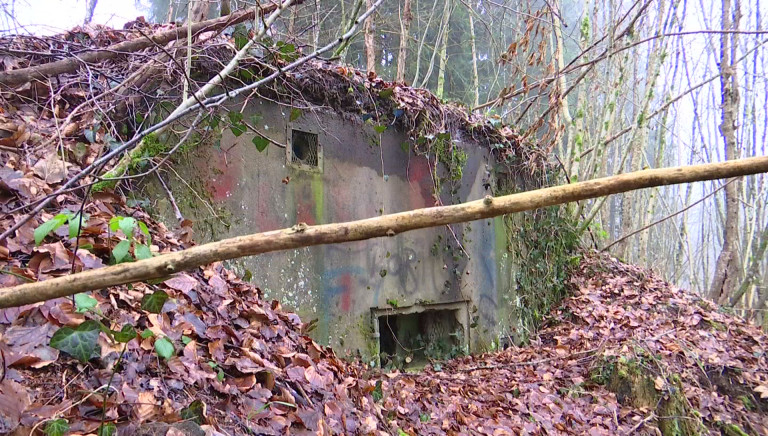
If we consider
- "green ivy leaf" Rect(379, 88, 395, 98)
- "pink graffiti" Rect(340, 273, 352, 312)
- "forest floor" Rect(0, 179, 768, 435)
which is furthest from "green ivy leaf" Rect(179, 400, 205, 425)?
"green ivy leaf" Rect(379, 88, 395, 98)

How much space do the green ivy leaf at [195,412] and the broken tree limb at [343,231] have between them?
2.69ft

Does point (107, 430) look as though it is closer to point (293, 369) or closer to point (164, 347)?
point (164, 347)

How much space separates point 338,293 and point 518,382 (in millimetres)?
1851

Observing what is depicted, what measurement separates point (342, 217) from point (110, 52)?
7.04ft

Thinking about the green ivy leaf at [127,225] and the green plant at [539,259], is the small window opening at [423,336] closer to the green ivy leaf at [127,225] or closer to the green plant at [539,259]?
the green plant at [539,259]

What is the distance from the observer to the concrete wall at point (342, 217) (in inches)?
134

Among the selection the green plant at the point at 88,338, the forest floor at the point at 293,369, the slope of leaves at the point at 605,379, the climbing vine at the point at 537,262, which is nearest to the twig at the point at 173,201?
the forest floor at the point at 293,369

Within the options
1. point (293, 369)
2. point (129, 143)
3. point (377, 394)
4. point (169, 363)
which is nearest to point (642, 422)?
point (377, 394)

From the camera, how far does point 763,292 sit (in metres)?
8.78

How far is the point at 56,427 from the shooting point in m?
1.39

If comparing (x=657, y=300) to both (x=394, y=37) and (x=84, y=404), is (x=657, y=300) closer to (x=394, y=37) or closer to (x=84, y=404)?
(x=84, y=404)

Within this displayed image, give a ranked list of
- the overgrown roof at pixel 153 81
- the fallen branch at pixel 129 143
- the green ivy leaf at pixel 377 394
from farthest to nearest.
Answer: the green ivy leaf at pixel 377 394 < the overgrown roof at pixel 153 81 < the fallen branch at pixel 129 143

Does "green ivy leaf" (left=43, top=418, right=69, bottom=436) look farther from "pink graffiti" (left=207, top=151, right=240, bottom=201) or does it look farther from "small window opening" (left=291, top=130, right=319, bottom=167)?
"small window opening" (left=291, top=130, right=319, bottom=167)

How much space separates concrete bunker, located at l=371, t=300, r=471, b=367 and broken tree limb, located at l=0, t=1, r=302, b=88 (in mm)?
3088
